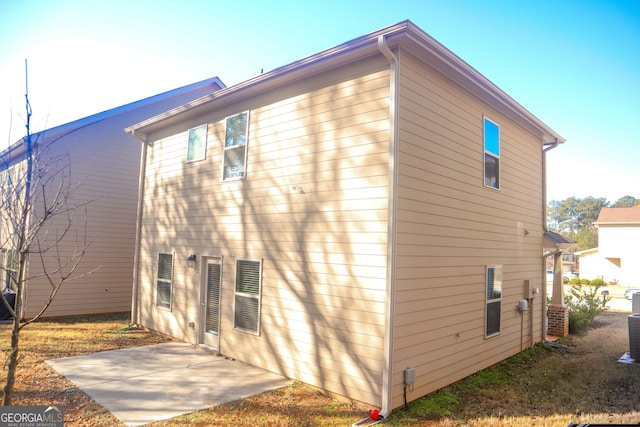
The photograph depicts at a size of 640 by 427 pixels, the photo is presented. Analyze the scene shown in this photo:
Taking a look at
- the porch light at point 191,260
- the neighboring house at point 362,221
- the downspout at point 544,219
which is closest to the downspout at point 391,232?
the neighboring house at point 362,221

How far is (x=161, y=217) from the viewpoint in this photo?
1002 centimetres

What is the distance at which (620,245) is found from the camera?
30.7m

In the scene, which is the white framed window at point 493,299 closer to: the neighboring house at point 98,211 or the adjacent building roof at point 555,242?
the adjacent building roof at point 555,242

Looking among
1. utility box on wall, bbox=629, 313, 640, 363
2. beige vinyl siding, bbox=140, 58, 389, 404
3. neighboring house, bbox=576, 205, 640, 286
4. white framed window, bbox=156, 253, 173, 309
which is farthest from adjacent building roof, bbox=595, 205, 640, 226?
white framed window, bbox=156, 253, 173, 309

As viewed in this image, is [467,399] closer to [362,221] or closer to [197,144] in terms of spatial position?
[362,221]

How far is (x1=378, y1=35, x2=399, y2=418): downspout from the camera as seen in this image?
5070mm

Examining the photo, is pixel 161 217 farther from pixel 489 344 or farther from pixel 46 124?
pixel 489 344

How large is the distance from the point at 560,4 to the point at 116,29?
33.6 feet

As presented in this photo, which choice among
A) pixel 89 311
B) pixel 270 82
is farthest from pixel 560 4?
pixel 89 311

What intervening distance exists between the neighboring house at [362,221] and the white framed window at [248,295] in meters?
0.04

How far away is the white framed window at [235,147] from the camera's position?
7.73 m

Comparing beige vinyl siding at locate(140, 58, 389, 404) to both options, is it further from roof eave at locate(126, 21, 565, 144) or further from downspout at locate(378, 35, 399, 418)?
roof eave at locate(126, 21, 565, 144)

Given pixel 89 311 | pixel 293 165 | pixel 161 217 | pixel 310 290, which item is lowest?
pixel 89 311

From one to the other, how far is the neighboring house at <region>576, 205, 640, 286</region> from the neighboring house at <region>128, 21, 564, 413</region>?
91.0 ft
